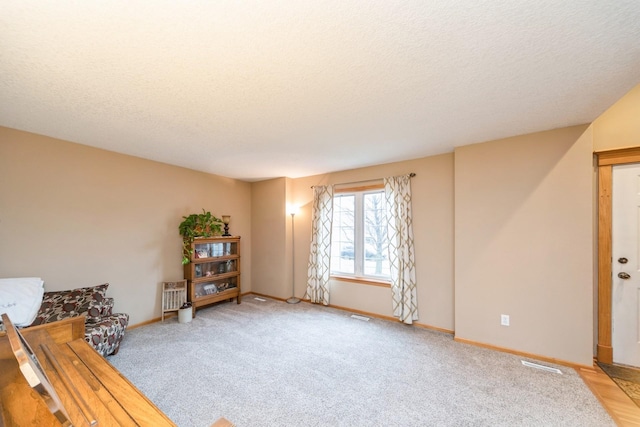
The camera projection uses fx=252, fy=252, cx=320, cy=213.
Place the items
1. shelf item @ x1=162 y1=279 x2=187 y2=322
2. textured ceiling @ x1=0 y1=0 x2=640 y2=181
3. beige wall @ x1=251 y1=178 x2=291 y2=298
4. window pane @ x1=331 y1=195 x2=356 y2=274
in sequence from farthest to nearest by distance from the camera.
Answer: beige wall @ x1=251 y1=178 x2=291 y2=298, window pane @ x1=331 y1=195 x2=356 y2=274, shelf item @ x1=162 y1=279 x2=187 y2=322, textured ceiling @ x1=0 y1=0 x2=640 y2=181

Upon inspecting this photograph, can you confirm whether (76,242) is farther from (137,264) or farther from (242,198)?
(242,198)

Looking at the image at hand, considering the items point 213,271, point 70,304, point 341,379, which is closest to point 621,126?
point 341,379

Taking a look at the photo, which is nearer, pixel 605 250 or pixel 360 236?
pixel 605 250

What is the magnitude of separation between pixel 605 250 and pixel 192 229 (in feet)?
16.9

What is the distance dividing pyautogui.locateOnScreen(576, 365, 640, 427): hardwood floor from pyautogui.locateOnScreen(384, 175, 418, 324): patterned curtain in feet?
5.52

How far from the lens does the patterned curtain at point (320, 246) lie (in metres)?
4.41

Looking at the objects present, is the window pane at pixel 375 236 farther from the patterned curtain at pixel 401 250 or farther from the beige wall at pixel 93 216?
the beige wall at pixel 93 216

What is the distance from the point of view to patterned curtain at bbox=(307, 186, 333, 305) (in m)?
4.41

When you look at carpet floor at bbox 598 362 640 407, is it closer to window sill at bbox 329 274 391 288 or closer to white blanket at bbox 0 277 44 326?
window sill at bbox 329 274 391 288

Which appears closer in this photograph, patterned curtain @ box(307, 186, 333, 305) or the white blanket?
the white blanket

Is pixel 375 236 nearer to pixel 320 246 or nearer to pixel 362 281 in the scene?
pixel 362 281

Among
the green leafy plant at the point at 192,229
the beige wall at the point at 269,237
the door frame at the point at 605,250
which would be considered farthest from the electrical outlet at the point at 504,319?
the green leafy plant at the point at 192,229

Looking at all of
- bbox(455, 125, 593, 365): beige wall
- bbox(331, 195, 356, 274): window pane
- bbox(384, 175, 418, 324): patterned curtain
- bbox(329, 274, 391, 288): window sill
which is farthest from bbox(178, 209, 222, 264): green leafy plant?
bbox(455, 125, 593, 365): beige wall

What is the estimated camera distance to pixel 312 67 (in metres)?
1.64
